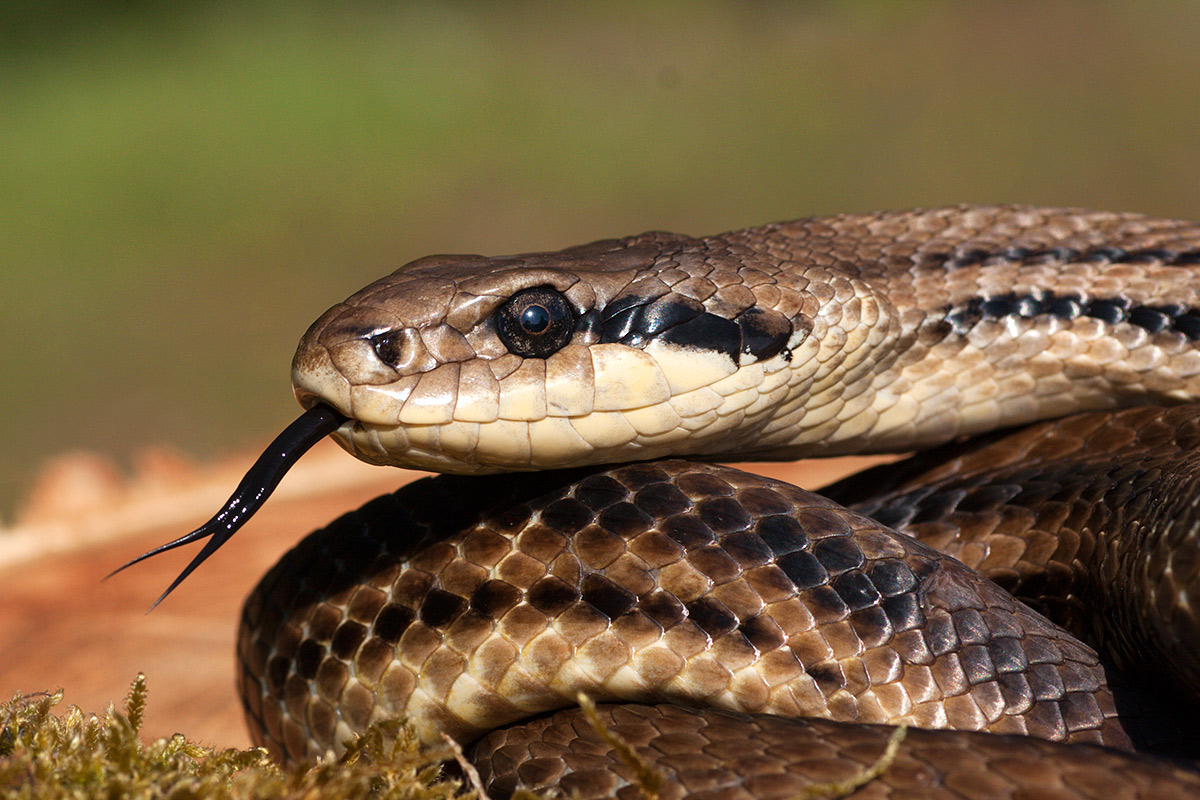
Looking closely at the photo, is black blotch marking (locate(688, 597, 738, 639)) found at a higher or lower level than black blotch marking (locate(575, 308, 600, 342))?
lower

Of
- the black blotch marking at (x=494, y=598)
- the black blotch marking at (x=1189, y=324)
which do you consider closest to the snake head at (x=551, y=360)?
the black blotch marking at (x=494, y=598)

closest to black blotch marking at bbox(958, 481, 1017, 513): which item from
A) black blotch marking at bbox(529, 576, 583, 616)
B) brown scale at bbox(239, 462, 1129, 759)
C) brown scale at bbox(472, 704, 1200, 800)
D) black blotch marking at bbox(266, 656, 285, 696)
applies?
brown scale at bbox(239, 462, 1129, 759)

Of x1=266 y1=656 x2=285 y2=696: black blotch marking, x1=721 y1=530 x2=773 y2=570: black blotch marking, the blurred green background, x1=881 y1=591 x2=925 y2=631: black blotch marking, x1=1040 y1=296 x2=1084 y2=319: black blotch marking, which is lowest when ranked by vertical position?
the blurred green background

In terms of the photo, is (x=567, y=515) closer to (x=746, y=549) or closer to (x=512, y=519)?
(x=512, y=519)

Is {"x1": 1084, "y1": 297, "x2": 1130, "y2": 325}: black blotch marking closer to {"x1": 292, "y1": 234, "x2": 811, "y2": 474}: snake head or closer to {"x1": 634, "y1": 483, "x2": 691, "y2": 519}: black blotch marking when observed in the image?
{"x1": 292, "y1": 234, "x2": 811, "y2": 474}: snake head

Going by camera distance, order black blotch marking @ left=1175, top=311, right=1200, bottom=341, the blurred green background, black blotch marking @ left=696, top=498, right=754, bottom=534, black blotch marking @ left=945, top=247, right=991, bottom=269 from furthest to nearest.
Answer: the blurred green background < black blotch marking @ left=945, top=247, right=991, bottom=269 < black blotch marking @ left=1175, top=311, right=1200, bottom=341 < black blotch marking @ left=696, top=498, right=754, bottom=534

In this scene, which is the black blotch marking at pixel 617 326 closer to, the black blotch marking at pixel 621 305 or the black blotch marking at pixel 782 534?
the black blotch marking at pixel 621 305

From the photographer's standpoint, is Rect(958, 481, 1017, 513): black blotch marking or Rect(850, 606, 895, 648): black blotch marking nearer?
Rect(850, 606, 895, 648): black blotch marking
